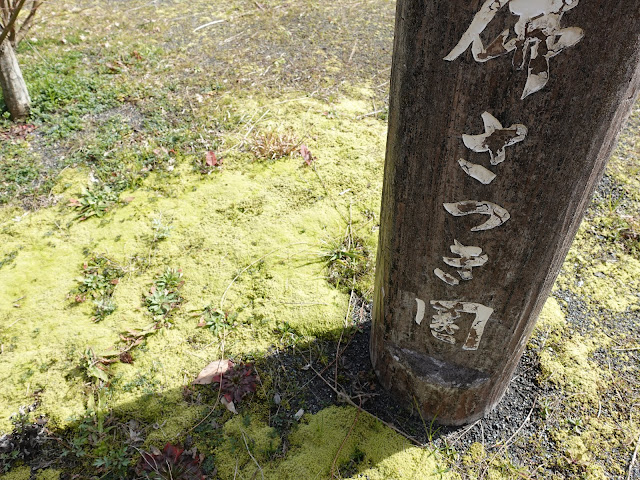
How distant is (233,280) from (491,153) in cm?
230

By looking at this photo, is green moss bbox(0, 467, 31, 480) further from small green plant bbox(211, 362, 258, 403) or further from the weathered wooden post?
the weathered wooden post

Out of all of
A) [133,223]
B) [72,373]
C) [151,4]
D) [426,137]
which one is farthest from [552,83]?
[151,4]

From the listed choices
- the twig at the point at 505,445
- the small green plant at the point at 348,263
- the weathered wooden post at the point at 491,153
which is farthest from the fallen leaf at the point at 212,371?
the twig at the point at 505,445

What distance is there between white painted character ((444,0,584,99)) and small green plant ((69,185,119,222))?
11.1 ft

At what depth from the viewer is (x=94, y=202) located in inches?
151

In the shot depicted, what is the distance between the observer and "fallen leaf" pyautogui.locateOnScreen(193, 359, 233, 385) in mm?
2785

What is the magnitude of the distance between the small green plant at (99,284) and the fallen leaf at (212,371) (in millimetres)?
863

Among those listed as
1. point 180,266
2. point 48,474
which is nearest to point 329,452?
point 48,474

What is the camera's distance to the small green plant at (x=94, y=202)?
378 cm

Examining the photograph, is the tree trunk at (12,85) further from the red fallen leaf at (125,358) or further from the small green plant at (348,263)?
the small green plant at (348,263)

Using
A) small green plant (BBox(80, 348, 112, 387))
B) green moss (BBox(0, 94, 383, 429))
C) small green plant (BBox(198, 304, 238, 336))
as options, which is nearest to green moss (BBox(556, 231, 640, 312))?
green moss (BBox(0, 94, 383, 429))

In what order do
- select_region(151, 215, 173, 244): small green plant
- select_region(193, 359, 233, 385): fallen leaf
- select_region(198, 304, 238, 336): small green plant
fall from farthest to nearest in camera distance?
select_region(151, 215, 173, 244): small green plant → select_region(198, 304, 238, 336): small green plant → select_region(193, 359, 233, 385): fallen leaf

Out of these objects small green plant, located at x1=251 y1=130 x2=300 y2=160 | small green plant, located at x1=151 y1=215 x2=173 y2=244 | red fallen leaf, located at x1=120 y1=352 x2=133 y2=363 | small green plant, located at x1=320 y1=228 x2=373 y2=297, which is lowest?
red fallen leaf, located at x1=120 y1=352 x2=133 y2=363

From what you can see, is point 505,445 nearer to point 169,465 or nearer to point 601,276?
point 601,276
